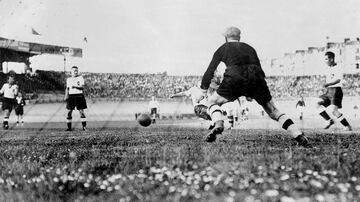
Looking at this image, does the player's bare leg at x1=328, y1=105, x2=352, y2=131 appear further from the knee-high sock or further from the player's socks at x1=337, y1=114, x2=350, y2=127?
the knee-high sock

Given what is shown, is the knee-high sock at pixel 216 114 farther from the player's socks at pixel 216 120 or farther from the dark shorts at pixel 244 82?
the dark shorts at pixel 244 82

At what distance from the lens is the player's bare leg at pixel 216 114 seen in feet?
30.4

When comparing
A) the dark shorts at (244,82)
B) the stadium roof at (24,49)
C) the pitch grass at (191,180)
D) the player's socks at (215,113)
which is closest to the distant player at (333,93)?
the dark shorts at (244,82)

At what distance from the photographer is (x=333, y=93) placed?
54.0 ft

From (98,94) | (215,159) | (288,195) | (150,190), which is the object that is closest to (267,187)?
(288,195)

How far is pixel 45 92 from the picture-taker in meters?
70.3

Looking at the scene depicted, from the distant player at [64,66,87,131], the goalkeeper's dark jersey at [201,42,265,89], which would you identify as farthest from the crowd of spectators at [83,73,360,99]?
the goalkeeper's dark jersey at [201,42,265,89]

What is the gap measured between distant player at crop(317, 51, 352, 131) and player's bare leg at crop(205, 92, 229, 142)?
7.05m

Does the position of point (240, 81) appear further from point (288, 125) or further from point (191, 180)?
point (191, 180)

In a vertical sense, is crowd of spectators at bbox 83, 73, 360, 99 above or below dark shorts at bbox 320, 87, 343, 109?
above

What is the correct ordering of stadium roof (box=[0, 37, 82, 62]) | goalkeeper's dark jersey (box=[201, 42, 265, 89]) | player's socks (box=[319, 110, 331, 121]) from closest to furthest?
goalkeeper's dark jersey (box=[201, 42, 265, 89]), player's socks (box=[319, 110, 331, 121]), stadium roof (box=[0, 37, 82, 62])

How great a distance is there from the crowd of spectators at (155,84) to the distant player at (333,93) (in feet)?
211

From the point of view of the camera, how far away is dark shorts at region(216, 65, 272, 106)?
29.8 ft

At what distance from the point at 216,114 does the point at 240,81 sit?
0.75 m
